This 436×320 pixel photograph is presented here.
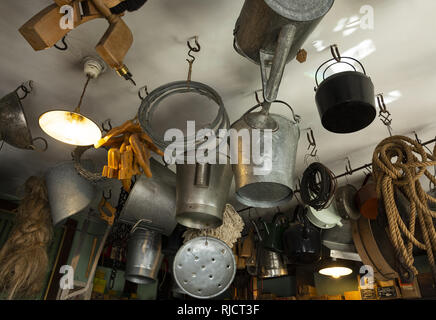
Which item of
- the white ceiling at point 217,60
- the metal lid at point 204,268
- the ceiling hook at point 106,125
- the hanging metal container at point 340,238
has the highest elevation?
the white ceiling at point 217,60

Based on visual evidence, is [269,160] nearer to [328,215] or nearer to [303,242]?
[328,215]

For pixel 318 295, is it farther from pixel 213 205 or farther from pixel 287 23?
pixel 287 23

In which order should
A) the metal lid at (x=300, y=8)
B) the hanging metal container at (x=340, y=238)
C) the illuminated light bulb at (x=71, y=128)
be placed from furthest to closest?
the hanging metal container at (x=340, y=238), the illuminated light bulb at (x=71, y=128), the metal lid at (x=300, y=8)

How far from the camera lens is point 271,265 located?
9.19ft

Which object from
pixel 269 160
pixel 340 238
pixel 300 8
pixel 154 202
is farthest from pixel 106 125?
pixel 340 238

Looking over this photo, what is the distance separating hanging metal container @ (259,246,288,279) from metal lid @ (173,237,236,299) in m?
0.88

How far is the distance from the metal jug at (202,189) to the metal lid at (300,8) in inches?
35.9

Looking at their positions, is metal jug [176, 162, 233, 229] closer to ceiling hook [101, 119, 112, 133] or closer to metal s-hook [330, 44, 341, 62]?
ceiling hook [101, 119, 112, 133]

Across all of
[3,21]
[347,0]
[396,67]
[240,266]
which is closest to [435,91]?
[396,67]

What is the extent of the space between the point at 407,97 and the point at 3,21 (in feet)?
7.85

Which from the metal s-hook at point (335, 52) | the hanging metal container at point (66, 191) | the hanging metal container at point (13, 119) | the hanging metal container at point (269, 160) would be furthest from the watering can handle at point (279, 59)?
the hanging metal container at point (66, 191)

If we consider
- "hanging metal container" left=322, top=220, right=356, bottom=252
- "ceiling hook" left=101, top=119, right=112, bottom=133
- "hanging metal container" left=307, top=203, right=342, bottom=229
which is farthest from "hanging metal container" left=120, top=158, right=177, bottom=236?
"hanging metal container" left=322, top=220, right=356, bottom=252

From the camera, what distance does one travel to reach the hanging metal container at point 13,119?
5.89 feet

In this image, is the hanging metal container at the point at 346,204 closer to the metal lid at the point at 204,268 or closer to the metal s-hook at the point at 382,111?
the metal s-hook at the point at 382,111
